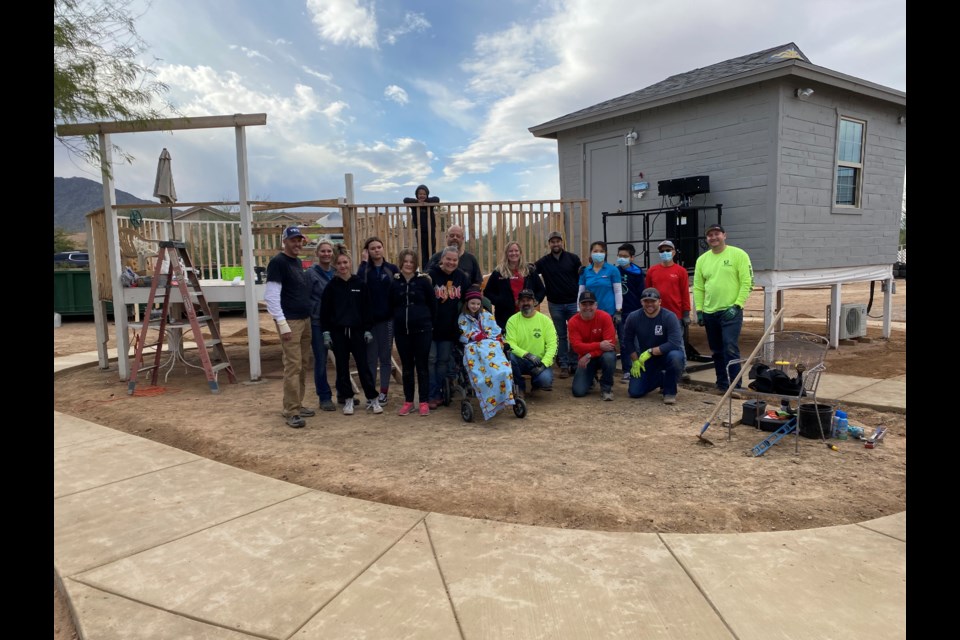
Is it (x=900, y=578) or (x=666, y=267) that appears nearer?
(x=900, y=578)

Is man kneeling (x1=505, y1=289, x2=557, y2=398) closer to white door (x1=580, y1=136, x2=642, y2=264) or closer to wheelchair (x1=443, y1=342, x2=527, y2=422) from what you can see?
wheelchair (x1=443, y1=342, x2=527, y2=422)

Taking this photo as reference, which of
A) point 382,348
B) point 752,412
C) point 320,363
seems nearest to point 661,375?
point 752,412

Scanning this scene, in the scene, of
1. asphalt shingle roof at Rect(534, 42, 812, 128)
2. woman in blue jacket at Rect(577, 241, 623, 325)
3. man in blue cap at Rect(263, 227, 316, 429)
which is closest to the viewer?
man in blue cap at Rect(263, 227, 316, 429)

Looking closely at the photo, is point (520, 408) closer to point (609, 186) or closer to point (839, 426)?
point (839, 426)

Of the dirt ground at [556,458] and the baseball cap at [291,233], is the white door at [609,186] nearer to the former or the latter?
the dirt ground at [556,458]

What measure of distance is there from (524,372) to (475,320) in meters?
0.91

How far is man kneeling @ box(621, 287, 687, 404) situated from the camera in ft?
21.3

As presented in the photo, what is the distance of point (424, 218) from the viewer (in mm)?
8406

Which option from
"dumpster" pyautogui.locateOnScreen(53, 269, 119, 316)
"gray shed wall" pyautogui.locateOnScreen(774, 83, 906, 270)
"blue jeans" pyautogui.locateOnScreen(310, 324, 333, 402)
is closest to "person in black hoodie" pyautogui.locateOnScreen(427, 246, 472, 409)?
"blue jeans" pyautogui.locateOnScreen(310, 324, 333, 402)

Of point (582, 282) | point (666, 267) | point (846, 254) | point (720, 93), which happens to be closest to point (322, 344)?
point (582, 282)

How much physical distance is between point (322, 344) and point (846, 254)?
8867 mm

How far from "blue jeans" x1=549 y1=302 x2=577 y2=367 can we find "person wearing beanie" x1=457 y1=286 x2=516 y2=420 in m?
1.64
